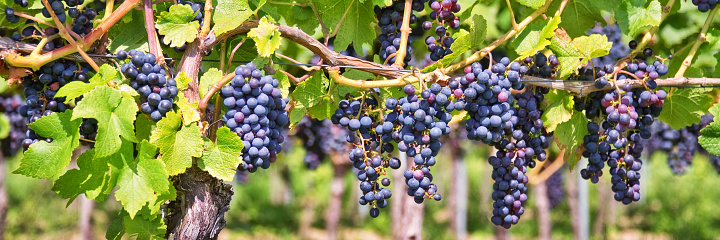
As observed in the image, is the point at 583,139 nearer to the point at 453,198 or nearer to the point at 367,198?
the point at 367,198

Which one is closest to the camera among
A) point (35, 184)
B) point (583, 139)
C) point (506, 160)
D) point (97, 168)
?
point (97, 168)

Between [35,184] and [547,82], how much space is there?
1341 cm

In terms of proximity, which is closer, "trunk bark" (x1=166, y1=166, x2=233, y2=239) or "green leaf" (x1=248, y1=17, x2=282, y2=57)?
"green leaf" (x1=248, y1=17, x2=282, y2=57)

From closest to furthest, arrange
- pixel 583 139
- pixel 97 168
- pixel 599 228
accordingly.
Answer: pixel 97 168 < pixel 583 139 < pixel 599 228

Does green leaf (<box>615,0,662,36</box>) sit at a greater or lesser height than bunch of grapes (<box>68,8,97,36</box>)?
greater

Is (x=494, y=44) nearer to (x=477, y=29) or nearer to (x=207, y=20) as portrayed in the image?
(x=477, y=29)

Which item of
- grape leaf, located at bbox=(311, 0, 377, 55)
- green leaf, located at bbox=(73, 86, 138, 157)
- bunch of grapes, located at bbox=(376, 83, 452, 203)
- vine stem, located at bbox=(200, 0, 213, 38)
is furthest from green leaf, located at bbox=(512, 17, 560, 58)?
green leaf, located at bbox=(73, 86, 138, 157)

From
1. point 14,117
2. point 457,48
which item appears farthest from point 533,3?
point 14,117

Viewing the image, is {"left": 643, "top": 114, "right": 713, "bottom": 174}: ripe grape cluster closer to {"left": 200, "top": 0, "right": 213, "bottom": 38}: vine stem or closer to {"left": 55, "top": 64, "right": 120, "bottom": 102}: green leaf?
{"left": 200, "top": 0, "right": 213, "bottom": 38}: vine stem

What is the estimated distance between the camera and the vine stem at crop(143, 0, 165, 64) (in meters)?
1.84

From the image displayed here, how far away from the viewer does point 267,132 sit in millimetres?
1794

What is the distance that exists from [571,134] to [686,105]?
0.51 m

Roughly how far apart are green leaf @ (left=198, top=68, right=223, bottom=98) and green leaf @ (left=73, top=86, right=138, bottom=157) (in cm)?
28

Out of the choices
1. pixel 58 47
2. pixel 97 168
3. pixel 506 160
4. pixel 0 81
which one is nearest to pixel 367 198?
pixel 506 160
